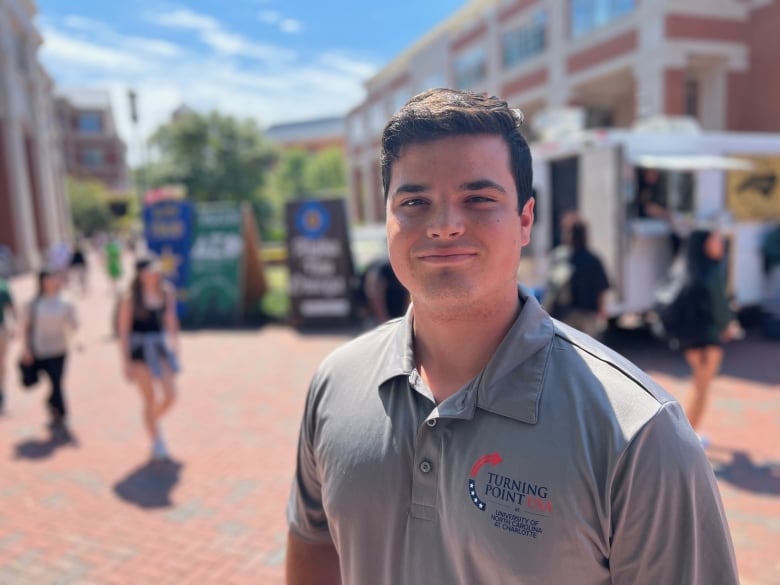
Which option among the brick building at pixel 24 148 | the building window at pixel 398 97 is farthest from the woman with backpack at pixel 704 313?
the building window at pixel 398 97

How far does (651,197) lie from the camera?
28.8ft

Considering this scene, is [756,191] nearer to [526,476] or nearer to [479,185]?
[479,185]

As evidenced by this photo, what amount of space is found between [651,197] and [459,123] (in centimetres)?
826

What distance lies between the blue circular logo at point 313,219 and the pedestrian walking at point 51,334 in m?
Answer: 5.93

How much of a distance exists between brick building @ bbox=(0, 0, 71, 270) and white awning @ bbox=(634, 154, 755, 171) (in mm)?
27596

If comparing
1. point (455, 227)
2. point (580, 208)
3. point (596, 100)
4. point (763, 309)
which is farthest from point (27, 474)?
point (596, 100)

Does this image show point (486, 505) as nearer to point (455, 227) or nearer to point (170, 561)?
point (455, 227)

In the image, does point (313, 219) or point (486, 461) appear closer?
point (486, 461)

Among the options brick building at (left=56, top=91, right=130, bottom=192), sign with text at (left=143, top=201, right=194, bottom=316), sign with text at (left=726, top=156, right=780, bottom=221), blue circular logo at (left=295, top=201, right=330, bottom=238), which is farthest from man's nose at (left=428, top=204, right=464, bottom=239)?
brick building at (left=56, top=91, right=130, bottom=192)

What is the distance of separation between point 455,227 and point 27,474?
554cm

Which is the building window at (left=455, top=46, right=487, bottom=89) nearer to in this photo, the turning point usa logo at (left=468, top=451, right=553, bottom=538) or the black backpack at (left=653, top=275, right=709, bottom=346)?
the black backpack at (left=653, top=275, right=709, bottom=346)

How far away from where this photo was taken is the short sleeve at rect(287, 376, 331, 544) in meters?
1.77

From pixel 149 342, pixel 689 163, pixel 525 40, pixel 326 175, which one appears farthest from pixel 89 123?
pixel 689 163

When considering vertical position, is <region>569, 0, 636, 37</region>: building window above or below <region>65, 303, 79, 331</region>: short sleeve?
above
